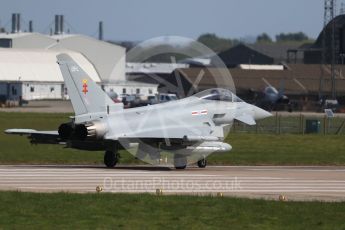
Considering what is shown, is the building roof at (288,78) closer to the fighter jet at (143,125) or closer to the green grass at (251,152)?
the green grass at (251,152)

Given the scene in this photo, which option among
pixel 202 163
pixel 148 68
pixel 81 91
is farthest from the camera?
pixel 148 68

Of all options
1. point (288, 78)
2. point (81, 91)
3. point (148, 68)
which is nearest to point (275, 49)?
point (148, 68)

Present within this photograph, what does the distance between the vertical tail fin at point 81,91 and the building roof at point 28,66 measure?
86242mm

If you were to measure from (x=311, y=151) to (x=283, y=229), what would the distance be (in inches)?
1185

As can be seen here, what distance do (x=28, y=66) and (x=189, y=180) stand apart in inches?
3725

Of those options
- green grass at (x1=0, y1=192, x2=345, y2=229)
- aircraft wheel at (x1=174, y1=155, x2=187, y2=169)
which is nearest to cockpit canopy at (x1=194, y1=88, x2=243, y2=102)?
aircraft wheel at (x1=174, y1=155, x2=187, y2=169)

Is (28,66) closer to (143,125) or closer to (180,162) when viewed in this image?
(180,162)

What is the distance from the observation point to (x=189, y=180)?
107 ft

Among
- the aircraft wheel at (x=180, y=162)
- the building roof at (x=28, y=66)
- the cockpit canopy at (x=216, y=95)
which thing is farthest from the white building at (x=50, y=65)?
the aircraft wheel at (x=180, y=162)

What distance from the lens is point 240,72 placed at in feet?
434

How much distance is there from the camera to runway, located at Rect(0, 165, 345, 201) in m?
28.3

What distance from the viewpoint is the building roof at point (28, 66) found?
123119 millimetres

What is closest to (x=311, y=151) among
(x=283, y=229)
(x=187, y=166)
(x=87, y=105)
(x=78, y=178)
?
Result: (x=187, y=166)

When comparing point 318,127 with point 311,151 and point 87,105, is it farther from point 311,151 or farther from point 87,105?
point 87,105
